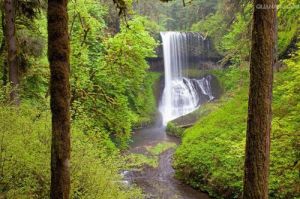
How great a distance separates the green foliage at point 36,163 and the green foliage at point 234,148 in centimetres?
400

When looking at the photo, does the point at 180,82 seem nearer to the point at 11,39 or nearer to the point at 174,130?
the point at 174,130

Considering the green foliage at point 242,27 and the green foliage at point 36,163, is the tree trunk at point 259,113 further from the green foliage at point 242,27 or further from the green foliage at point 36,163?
the green foliage at point 242,27

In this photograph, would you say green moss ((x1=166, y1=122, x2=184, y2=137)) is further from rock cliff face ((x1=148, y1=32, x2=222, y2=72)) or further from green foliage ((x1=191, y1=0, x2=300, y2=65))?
rock cliff face ((x1=148, y1=32, x2=222, y2=72))

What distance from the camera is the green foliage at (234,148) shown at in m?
10.7

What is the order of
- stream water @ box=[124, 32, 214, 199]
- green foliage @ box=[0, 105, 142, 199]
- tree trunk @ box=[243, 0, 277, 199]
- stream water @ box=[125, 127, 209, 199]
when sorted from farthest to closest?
1. stream water @ box=[124, 32, 214, 199]
2. stream water @ box=[125, 127, 209, 199]
3. green foliage @ box=[0, 105, 142, 199]
4. tree trunk @ box=[243, 0, 277, 199]

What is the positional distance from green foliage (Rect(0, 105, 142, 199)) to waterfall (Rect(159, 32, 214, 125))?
86.2 ft

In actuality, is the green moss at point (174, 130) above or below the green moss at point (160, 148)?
above

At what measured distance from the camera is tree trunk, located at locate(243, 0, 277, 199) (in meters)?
5.04

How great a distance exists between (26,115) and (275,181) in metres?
8.71

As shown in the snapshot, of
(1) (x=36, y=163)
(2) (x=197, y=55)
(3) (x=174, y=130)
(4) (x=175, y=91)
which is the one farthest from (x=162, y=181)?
(2) (x=197, y=55)

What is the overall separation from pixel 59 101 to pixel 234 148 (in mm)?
8246

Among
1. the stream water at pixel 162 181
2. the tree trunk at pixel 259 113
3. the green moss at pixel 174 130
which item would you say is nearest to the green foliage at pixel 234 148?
the stream water at pixel 162 181

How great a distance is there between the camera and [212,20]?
43.6 meters

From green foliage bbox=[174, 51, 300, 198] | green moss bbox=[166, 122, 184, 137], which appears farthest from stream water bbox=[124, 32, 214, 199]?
green foliage bbox=[174, 51, 300, 198]
